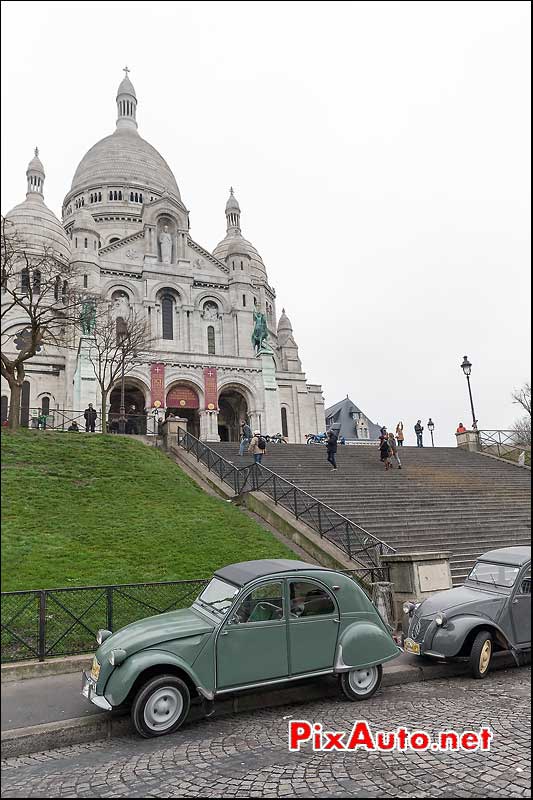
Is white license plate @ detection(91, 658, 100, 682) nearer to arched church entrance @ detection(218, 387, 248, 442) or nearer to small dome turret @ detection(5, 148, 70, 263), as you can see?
arched church entrance @ detection(218, 387, 248, 442)

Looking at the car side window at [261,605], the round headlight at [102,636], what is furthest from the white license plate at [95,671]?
the car side window at [261,605]

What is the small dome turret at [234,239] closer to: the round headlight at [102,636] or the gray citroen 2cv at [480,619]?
the gray citroen 2cv at [480,619]

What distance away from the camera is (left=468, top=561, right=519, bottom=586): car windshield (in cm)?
786

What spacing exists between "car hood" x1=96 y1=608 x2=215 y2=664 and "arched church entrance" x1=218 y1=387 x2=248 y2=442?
38.8 meters

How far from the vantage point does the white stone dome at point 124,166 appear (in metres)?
63.0

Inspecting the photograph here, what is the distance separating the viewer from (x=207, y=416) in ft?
134

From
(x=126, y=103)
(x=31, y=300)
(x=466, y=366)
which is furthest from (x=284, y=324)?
(x=31, y=300)

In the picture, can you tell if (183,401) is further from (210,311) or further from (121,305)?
(210,311)

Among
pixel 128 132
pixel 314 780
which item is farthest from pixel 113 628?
pixel 128 132

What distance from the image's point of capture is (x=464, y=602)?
24.8 feet

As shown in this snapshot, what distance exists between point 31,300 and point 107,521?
37.7 ft

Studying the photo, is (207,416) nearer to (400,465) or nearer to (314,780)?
(400,465)

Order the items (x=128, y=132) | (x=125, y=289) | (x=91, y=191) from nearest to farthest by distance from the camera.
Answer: (x=125, y=289) < (x=91, y=191) < (x=128, y=132)

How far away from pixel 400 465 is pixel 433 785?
20383mm
